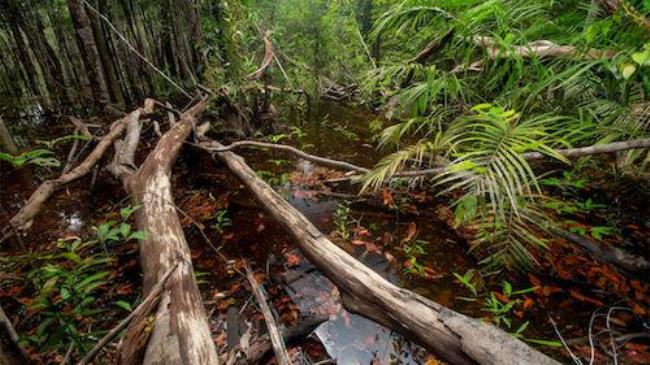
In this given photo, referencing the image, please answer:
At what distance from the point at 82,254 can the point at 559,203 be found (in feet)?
13.9

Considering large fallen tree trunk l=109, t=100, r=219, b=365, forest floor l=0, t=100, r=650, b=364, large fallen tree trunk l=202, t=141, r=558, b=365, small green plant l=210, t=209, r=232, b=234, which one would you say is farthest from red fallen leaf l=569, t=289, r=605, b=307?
small green plant l=210, t=209, r=232, b=234

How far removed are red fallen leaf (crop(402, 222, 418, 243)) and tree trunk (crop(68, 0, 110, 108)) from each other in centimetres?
697

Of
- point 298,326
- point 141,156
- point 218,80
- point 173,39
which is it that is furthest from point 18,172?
point 173,39

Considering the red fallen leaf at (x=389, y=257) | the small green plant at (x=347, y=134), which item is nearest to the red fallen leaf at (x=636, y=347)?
the red fallen leaf at (x=389, y=257)

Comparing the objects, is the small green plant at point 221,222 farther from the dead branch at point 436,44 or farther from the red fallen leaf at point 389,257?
the dead branch at point 436,44

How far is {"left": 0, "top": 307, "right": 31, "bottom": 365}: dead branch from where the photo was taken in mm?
1142

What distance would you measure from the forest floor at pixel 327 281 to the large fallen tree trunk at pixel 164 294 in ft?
0.67

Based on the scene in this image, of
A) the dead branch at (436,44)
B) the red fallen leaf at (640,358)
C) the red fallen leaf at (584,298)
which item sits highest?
the dead branch at (436,44)

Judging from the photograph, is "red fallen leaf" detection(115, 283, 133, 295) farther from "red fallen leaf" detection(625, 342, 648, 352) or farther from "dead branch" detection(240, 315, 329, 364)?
"red fallen leaf" detection(625, 342, 648, 352)

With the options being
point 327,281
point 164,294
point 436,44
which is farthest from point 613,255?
point 164,294

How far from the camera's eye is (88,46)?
605 centimetres

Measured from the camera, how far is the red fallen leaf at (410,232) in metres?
3.06

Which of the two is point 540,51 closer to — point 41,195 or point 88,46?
point 41,195

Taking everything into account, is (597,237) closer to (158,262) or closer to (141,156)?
(158,262)
